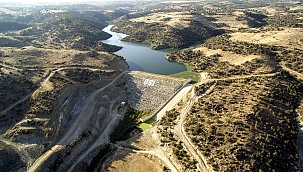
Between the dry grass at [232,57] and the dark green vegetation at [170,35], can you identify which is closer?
the dry grass at [232,57]

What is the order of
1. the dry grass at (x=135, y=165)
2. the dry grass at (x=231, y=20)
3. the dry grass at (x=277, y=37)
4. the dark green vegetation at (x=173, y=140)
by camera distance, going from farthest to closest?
the dry grass at (x=231, y=20)
the dry grass at (x=277, y=37)
the dry grass at (x=135, y=165)
the dark green vegetation at (x=173, y=140)

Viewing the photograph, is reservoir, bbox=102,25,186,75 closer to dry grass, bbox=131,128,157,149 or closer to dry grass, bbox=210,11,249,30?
dry grass, bbox=131,128,157,149

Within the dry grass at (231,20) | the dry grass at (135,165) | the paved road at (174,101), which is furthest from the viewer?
the dry grass at (231,20)

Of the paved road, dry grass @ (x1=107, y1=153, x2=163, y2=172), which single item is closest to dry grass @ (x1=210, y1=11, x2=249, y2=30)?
the paved road

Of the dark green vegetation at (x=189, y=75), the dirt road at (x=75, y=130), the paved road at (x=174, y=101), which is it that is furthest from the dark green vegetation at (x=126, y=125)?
the dark green vegetation at (x=189, y=75)

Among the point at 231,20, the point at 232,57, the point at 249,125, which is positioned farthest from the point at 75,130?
the point at 231,20

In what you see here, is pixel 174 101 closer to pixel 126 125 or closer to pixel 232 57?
pixel 126 125

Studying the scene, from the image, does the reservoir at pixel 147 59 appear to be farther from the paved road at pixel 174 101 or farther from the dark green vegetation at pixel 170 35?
the paved road at pixel 174 101
